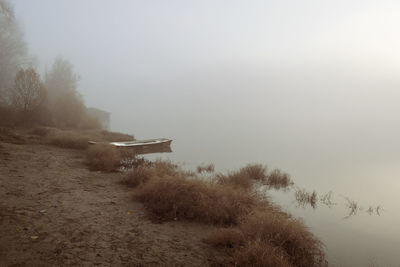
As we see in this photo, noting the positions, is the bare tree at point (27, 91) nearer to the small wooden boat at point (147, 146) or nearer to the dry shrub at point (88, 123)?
the small wooden boat at point (147, 146)

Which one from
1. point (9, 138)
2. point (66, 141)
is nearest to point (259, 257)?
point (66, 141)

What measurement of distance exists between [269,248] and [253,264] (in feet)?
1.03

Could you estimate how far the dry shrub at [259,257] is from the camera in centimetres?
267

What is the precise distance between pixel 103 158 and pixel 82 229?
4.94 metres

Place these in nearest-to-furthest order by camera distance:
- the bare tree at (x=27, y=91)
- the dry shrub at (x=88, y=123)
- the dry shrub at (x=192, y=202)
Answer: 1. the dry shrub at (x=192, y=202)
2. the bare tree at (x=27, y=91)
3. the dry shrub at (x=88, y=123)

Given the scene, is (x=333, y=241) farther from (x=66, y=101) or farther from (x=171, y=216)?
(x=66, y=101)

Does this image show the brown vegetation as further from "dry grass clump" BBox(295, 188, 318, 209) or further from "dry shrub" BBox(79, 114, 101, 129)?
"dry shrub" BBox(79, 114, 101, 129)

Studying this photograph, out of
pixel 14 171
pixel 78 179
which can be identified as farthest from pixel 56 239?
pixel 14 171

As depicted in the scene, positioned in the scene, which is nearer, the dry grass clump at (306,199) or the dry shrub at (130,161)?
the dry grass clump at (306,199)

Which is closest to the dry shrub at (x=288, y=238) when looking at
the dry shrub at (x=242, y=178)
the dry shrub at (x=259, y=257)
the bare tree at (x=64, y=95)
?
the dry shrub at (x=259, y=257)

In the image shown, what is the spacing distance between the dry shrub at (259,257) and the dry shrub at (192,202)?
1.41 m

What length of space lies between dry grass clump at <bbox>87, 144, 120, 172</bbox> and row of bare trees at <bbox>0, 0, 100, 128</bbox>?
8070 millimetres

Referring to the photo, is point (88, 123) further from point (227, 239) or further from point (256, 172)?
point (227, 239)

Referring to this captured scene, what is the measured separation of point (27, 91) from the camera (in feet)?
43.8
